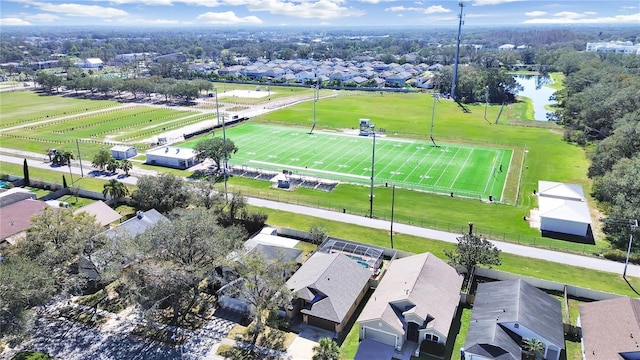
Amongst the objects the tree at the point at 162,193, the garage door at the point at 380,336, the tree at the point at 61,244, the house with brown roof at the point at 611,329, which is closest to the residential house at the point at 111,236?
the tree at the point at 61,244

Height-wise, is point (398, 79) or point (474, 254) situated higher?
point (398, 79)

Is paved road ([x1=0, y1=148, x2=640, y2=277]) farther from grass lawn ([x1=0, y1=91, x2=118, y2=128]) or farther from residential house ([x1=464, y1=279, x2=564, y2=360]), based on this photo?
grass lawn ([x1=0, y1=91, x2=118, y2=128])

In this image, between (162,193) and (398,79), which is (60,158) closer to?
(162,193)

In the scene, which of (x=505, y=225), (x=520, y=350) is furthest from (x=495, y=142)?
(x=520, y=350)

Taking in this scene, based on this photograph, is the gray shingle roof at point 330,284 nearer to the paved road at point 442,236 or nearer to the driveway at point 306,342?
the driveway at point 306,342

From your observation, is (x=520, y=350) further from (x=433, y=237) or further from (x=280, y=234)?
(x=280, y=234)

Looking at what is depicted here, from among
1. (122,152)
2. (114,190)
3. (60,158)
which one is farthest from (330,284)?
(60,158)
